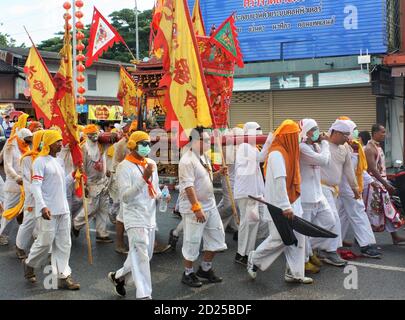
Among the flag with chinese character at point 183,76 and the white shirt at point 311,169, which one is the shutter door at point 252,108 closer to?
the flag with chinese character at point 183,76

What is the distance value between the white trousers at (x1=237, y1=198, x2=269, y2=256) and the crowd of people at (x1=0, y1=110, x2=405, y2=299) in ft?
0.04

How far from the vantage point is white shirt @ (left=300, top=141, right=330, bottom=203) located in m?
5.68

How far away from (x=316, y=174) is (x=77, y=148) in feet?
10.2

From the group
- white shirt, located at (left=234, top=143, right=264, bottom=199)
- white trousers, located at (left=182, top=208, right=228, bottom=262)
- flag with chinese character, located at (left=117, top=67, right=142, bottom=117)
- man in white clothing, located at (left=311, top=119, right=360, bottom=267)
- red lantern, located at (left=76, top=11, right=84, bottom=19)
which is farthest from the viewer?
red lantern, located at (left=76, top=11, right=84, bottom=19)

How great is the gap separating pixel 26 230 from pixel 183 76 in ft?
8.87

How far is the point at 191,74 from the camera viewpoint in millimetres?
6398

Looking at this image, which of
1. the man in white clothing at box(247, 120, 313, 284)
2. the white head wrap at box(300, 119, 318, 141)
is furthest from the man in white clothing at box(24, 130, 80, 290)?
the white head wrap at box(300, 119, 318, 141)

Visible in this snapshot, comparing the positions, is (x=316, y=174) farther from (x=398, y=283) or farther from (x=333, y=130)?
(x=398, y=283)

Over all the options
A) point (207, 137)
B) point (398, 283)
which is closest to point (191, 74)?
point (207, 137)

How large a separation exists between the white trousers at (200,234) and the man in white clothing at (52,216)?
4.12 ft

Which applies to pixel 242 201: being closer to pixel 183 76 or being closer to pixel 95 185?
pixel 183 76

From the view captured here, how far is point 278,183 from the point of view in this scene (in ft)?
17.4

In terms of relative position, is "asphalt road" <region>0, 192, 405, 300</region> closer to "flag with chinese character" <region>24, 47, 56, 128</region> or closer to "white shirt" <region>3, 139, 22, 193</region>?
"white shirt" <region>3, 139, 22, 193</region>

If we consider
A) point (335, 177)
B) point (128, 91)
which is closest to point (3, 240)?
point (335, 177)
